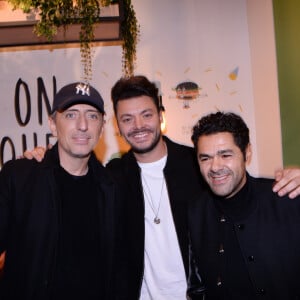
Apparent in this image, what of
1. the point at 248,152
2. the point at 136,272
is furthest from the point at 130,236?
the point at 248,152

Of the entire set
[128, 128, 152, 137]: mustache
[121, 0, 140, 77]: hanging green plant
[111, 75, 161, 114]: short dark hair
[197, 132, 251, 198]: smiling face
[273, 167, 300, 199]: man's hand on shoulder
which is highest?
[121, 0, 140, 77]: hanging green plant

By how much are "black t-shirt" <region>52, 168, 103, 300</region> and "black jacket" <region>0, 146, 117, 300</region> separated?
0.18 feet

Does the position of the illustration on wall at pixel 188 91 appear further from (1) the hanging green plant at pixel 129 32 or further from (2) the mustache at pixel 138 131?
(2) the mustache at pixel 138 131

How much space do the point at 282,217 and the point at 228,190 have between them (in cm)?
30

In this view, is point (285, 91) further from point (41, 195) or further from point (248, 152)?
point (41, 195)

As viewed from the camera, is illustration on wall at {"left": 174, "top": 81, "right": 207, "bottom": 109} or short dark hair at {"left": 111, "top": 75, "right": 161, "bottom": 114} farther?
illustration on wall at {"left": 174, "top": 81, "right": 207, "bottom": 109}

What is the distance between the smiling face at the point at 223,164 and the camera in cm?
181

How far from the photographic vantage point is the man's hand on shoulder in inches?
67.9

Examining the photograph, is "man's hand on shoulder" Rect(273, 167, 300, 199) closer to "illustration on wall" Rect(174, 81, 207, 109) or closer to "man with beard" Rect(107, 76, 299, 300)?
"man with beard" Rect(107, 76, 299, 300)

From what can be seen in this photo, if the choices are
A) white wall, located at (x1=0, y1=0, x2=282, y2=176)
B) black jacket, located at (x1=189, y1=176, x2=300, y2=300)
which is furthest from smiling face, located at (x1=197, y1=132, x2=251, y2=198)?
white wall, located at (x1=0, y1=0, x2=282, y2=176)

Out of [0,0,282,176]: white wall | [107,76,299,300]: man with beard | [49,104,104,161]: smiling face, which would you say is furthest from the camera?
[0,0,282,176]: white wall

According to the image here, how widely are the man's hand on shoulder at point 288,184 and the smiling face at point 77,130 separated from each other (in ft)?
3.36

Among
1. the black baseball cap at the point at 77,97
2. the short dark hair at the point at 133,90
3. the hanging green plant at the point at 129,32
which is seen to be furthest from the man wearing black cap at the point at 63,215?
the hanging green plant at the point at 129,32

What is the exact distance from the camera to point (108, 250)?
202 centimetres
